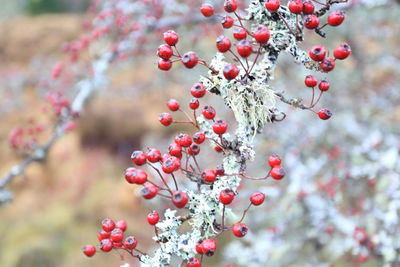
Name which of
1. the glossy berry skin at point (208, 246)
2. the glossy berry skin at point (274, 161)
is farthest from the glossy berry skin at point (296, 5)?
the glossy berry skin at point (208, 246)

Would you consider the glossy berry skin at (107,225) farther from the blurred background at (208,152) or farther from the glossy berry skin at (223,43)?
the blurred background at (208,152)

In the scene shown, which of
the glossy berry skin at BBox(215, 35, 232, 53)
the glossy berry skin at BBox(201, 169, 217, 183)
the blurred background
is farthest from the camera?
the blurred background

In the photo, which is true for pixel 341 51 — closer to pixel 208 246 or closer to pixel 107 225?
pixel 208 246

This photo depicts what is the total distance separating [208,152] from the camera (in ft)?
26.7

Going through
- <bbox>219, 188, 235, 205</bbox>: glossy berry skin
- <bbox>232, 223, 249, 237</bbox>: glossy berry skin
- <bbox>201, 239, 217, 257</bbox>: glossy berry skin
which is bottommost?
<bbox>232, 223, 249, 237</bbox>: glossy berry skin

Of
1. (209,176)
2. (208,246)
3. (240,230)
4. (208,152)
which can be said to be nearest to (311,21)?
(209,176)

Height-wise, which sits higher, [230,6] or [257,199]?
[230,6]

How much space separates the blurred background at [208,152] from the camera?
14.2ft

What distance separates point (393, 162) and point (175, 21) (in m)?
2.73

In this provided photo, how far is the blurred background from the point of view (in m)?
4.32

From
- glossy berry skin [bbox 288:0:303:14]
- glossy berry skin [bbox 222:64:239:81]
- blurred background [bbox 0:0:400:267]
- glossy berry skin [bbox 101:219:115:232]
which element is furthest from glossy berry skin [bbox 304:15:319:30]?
blurred background [bbox 0:0:400:267]

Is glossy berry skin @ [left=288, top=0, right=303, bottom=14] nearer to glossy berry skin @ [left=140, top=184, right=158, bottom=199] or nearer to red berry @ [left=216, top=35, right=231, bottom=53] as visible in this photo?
red berry @ [left=216, top=35, right=231, bottom=53]

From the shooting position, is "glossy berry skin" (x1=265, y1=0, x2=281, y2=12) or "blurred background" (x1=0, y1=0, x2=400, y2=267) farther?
"blurred background" (x1=0, y1=0, x2=400, y2=267)

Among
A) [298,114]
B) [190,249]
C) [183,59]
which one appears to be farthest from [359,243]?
[298,114]
